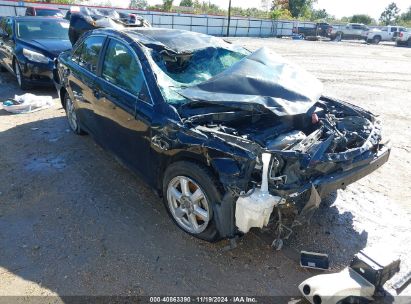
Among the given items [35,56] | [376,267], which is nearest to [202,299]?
[376,267]

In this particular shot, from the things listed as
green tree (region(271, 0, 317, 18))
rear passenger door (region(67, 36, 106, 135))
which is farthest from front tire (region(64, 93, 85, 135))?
green tree (region(271, 0, 317, 18))

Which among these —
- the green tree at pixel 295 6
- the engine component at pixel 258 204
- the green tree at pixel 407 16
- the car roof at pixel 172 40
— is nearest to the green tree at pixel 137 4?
the green tree at pixel 295 6

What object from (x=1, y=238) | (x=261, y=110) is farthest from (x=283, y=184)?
(x=1, y=238)

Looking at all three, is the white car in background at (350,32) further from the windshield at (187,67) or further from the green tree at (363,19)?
the windshield at (187,67)

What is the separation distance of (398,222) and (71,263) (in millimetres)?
3115

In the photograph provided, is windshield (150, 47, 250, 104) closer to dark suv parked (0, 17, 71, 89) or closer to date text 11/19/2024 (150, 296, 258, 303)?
date text 11/19/2024 (150, 296, 258, 303)

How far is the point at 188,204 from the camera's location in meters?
3.18

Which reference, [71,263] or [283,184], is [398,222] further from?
[71,263]

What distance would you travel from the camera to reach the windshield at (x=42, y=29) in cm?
859

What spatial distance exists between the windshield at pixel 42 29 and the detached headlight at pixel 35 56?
863mm

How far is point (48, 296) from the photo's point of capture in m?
2.65

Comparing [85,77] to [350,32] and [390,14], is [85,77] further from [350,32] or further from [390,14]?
[390,14]

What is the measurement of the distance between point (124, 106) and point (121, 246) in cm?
143

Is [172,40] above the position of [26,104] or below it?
above
